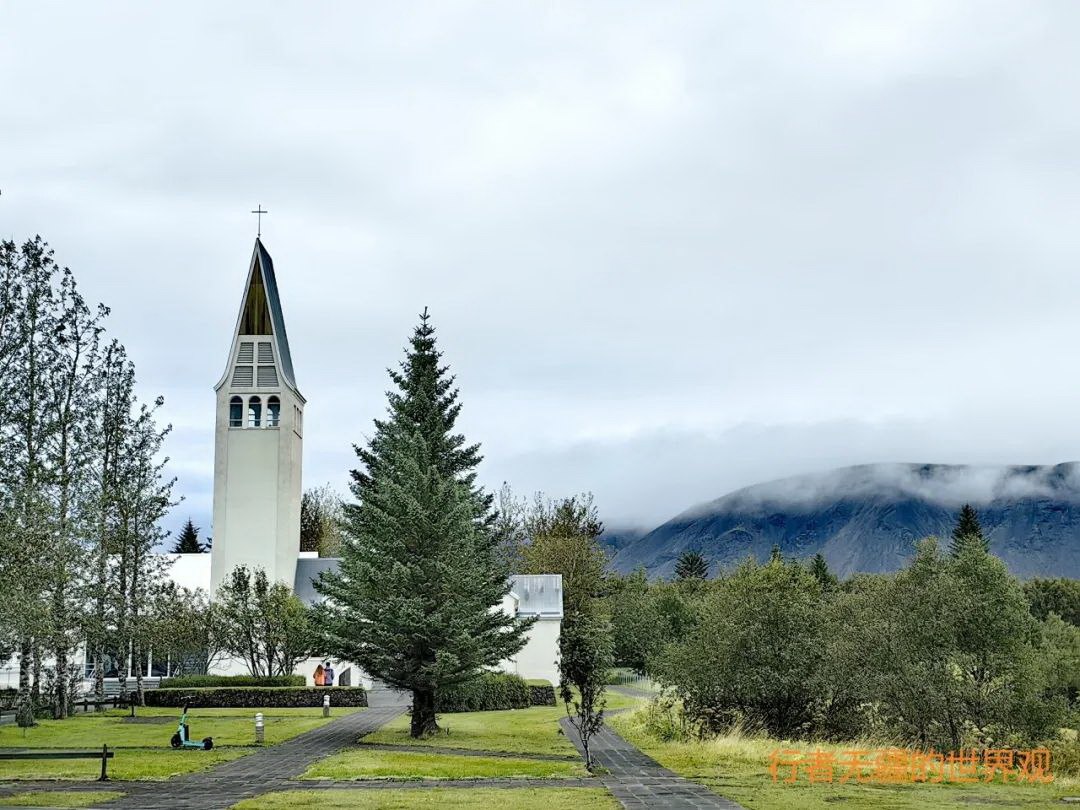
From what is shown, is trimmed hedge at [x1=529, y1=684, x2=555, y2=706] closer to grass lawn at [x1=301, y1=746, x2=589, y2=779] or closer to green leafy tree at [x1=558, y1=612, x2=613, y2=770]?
grass lawn at [x1=301, y1=746, x2=589, y2=779]

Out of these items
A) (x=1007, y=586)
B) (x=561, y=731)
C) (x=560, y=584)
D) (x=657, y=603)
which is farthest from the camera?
(x=657, y=603)

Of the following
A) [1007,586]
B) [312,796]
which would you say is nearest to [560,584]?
[1007,586]

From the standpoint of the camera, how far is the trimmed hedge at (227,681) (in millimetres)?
48500

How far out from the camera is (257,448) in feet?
207

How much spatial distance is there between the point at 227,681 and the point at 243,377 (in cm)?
2038

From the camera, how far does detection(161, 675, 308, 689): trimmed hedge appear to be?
4850 centimetres

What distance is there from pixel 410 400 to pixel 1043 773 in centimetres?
1952

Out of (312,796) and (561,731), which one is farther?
(561,731)

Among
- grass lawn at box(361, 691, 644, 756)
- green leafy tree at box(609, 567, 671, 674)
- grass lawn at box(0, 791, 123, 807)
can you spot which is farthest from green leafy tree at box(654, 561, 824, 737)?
green leafy tree at box(609, 567, 671, 674)

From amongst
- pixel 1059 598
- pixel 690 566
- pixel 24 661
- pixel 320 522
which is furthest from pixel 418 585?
pixel 690 566

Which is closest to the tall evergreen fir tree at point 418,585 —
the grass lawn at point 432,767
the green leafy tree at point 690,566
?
the grass lawn at point 432,767

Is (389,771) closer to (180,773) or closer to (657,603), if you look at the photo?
(180,773)

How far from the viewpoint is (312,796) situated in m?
21.0

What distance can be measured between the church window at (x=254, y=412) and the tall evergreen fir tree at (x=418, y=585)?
30.5 meters
